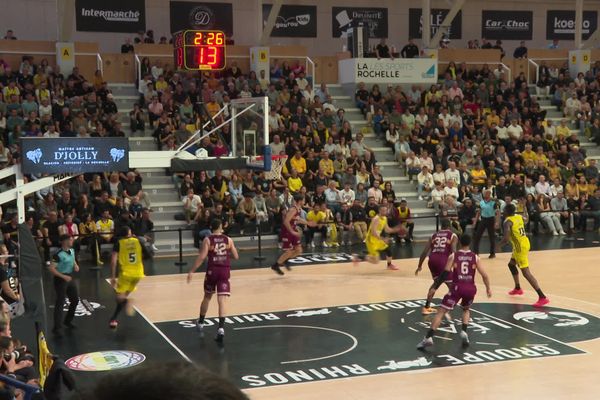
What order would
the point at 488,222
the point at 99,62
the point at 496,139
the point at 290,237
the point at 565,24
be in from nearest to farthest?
the point at 290,237 → the point at 488,222 → the point at 99,62 → the point at 496,139 → the point at 565,24

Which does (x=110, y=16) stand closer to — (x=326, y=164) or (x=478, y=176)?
(x=326, y=164)

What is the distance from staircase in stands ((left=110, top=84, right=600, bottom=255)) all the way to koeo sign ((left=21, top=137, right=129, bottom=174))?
23.7ft

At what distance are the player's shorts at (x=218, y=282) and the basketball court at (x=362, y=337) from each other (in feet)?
2.28

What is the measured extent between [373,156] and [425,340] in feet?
45.1

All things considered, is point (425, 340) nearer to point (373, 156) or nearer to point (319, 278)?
point (319, 278)

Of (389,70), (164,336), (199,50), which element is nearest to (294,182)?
(389,70)

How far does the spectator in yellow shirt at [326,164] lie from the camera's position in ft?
76.9

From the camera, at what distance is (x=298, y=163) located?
23531mm

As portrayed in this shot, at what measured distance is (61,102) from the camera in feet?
76.8

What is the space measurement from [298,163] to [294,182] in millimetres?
963

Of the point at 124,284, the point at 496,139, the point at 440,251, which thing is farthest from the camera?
the point at 496,139

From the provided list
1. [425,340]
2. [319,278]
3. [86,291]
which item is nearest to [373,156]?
[319,278]

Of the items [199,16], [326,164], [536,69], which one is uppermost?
[199,16]

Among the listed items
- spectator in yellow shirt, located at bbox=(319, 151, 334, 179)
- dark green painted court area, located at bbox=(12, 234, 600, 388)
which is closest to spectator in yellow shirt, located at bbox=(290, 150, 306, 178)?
spectator in yellow shirt, located at bbox=(319, 151, 334, 179)
